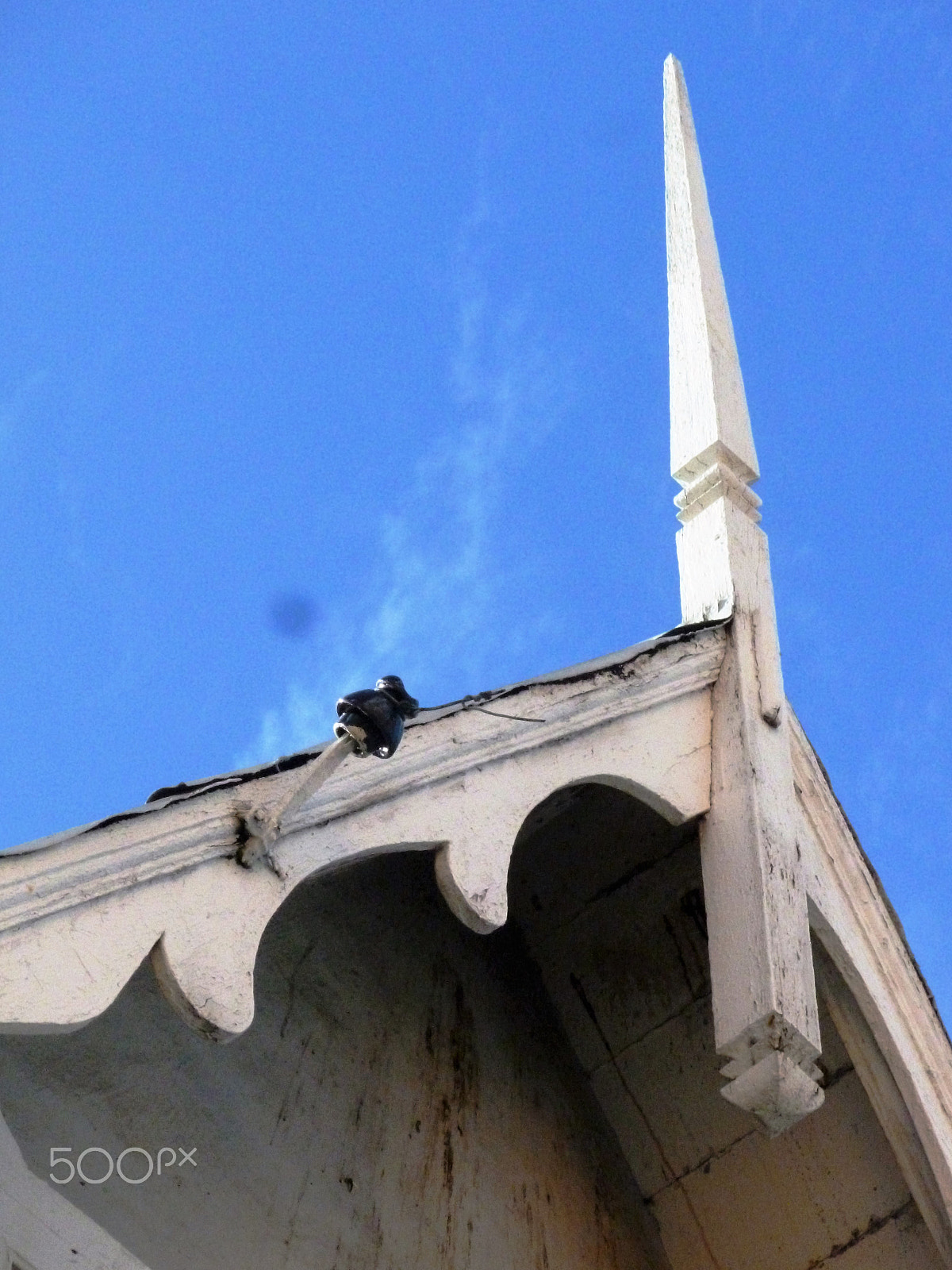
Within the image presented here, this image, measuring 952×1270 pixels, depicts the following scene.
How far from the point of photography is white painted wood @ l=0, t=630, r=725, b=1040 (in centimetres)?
289

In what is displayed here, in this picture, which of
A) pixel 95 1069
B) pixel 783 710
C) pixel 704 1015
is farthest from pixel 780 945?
pixel 95 1069

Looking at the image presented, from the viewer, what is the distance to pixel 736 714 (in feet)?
14.4

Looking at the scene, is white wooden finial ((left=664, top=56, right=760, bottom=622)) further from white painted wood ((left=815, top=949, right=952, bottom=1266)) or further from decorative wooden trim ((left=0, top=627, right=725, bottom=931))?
white painted wood ((left=815, top=949, right=952, bottom=1266))

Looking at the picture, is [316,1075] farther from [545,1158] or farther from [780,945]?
[780,945]

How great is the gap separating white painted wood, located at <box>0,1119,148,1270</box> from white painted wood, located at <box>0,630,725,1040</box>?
888 mm

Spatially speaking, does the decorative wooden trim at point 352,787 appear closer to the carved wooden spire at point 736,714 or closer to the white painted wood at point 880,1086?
the carved wooden spire at point 736,714

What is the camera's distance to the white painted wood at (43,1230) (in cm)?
357

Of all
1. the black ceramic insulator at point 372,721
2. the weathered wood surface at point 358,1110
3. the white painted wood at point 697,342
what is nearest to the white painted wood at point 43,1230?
the weathered wood surface at point 358,1110

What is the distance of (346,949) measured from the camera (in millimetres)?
Answer: 4902

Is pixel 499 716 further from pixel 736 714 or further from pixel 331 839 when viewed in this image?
pixel 736 714

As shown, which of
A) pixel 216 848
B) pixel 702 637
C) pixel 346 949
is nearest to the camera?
pixel 216 848

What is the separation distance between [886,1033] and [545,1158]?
1021 millimetres

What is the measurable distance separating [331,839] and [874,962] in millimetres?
1974

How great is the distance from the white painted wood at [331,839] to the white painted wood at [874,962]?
0.48 m
